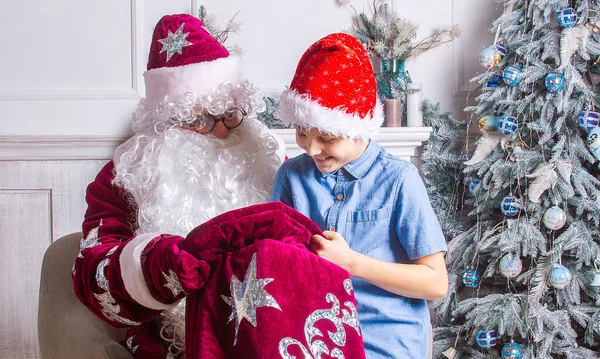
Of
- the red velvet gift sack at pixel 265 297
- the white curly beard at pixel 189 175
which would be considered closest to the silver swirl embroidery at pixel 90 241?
the white curly beard at pixel 189 175

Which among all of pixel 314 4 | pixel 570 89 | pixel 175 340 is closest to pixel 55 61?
pixel 314 4

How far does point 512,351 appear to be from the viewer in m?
2.33

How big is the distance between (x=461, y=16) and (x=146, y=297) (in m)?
1.97

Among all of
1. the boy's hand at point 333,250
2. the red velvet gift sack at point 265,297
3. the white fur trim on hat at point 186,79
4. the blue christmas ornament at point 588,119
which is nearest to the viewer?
the red velvet gift sack at point 265,297

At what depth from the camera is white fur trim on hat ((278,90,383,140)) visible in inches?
55.2

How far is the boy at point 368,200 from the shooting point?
141 cm

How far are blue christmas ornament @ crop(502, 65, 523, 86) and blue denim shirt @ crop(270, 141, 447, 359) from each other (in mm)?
1046

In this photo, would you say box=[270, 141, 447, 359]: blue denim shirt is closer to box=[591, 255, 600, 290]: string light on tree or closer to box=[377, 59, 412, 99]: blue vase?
box=[591, 255, 600, 290]: string light on tree

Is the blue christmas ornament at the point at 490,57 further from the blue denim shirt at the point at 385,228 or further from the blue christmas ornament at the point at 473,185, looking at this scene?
the blue denim shirt at the point at 385,228

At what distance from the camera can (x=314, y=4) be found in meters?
2.71

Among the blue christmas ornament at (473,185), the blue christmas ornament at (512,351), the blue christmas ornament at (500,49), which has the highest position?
the blue christmas ornament at (500,49)

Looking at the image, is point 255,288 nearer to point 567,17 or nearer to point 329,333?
point 329,333

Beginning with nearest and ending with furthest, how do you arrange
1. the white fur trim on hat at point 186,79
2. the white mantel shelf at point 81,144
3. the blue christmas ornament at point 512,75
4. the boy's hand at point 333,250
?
the boy's hand at point 333,250, the white fur trim on hat at point 186,79, the blue christmas ornament at point 512,75, the white mantel shelf at point 81,144

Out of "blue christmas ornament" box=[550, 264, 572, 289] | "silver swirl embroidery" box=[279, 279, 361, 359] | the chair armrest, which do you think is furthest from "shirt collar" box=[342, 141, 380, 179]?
"blue christmas ornament" box=[550, 264, 572, 289]
